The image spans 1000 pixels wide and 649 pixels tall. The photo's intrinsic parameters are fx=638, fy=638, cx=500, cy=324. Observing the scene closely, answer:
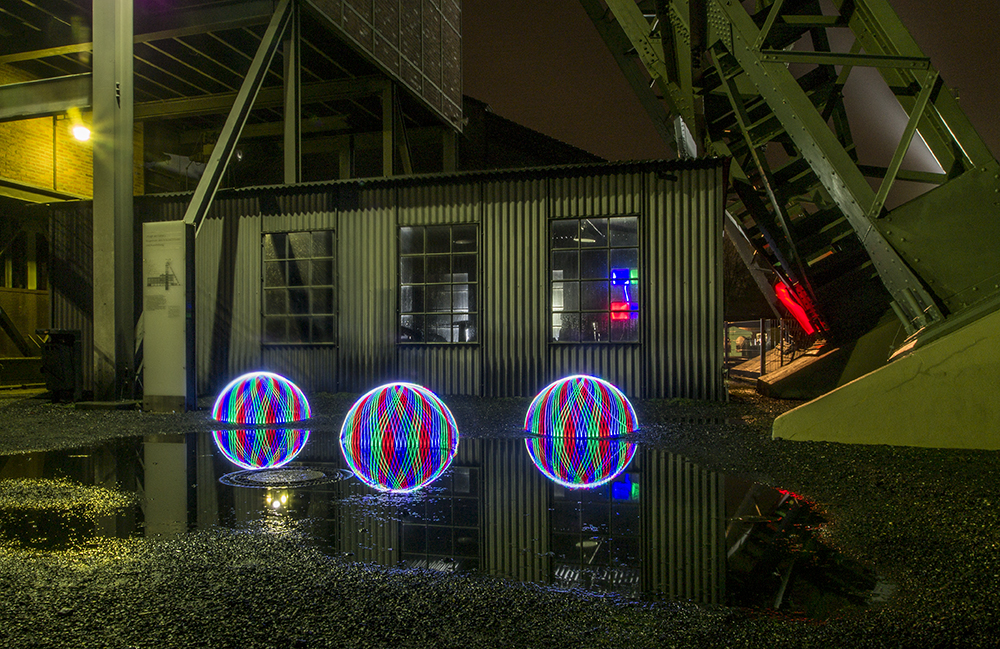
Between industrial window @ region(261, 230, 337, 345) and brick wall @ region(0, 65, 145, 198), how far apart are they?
266 inches

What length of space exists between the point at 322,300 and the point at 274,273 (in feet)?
4.38


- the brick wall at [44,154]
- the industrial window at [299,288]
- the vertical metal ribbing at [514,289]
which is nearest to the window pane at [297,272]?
the industrial window at [299,288]

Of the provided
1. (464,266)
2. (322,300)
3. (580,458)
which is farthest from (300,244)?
(580,458)

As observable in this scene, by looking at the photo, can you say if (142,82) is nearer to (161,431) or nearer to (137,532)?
(161,431)

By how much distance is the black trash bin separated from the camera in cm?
1263

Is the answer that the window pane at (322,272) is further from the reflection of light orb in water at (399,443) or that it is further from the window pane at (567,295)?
the window pane at (567,295)

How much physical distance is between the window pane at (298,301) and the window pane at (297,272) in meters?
0.19

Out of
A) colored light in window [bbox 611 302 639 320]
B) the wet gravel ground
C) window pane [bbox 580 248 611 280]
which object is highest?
window pane [bbox 580 248 611 280]

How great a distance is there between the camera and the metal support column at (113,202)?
11.5 metres

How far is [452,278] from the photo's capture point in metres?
13.5

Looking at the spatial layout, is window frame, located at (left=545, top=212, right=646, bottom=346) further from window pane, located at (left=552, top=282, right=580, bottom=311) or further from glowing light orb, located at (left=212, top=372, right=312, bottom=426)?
window pane, located at (left=552, top=282, right=580, bottom=311)

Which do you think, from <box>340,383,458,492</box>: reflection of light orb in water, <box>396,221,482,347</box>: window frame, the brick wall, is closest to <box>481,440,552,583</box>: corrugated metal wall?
<box>340,383,458,492</box>: reflection of light orb in water

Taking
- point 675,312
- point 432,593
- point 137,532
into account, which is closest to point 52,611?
point 137,532

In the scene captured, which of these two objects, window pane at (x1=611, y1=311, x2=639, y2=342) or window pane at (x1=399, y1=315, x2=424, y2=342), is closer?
window pane at (x1=611, y1=311, x2=639, y2=342)
